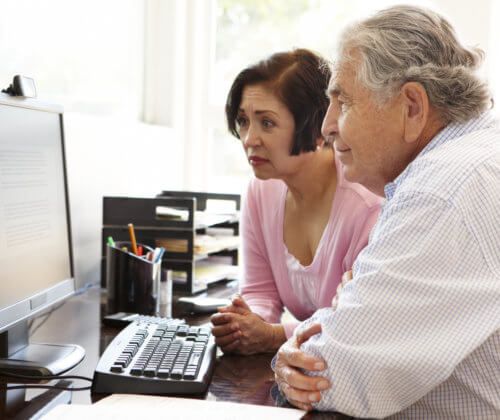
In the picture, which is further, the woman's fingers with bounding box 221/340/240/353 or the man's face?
the woman's fingers with bounding box 221/340/240/353

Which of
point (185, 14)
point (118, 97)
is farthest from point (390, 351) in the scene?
point (185, 14)

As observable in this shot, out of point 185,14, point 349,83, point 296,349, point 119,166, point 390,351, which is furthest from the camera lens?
point 185,14

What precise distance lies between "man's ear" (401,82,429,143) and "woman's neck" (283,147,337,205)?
1.94ft

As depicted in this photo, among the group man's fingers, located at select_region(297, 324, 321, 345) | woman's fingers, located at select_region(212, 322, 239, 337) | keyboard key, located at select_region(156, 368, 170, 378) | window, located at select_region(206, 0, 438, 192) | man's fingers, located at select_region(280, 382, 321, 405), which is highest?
window, located at select_region(206, 0, 438, 192)

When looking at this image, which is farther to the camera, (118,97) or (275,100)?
(118,97)

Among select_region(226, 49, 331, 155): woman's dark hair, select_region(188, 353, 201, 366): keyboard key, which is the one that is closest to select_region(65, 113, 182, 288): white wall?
select_region(226, 49, 331, 155): woman's dark hair

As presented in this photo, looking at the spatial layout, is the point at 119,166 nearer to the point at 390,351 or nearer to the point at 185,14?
the point at 185,14

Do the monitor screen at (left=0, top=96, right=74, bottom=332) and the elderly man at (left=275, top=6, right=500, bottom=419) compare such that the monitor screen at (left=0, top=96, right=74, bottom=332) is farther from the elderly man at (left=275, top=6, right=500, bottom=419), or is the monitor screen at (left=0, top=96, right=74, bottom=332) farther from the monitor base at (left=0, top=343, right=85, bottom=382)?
the elderly man at (left=275, top=6, right=500, bottom=419)

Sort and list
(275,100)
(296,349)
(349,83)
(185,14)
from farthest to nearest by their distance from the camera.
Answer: (185,14) → (275,100) → (349,83) → (296,349)

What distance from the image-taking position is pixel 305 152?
152cm

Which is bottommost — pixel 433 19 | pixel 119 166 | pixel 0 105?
pixel 119 166

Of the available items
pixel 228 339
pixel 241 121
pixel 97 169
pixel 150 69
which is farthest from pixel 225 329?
pixel 150 69

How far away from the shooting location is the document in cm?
75

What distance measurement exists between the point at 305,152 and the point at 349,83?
58cm
